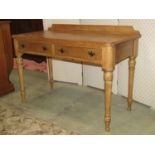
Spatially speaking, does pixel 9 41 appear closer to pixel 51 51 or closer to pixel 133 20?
pixel 51 51

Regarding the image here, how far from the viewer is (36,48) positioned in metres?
2.61

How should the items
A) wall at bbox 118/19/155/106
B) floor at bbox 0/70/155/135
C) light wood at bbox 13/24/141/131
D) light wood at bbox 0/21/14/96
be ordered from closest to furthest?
light wood at bbox 13/24/141/131
floor at bbox 0/70/155/135
wall at bbox 118/19/155/106
light wood at bbox 0/21/14/96

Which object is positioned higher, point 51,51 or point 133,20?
point 133,20

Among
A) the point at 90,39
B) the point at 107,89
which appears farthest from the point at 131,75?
the point at 90,39

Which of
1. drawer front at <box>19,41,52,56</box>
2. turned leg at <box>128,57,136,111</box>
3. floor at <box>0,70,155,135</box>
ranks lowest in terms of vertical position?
floor at <box>0,70,155,135</box>

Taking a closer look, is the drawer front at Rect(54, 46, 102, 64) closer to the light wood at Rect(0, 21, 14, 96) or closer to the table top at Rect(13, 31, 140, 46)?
the table top at Rect(13, 31, 140, 46)

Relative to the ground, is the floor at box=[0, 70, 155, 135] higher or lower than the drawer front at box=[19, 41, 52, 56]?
lower

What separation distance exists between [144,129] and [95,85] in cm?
123

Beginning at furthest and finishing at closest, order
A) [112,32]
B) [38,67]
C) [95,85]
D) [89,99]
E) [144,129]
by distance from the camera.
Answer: [38,67], [95,85], [89,99], [112,32], [144,129]

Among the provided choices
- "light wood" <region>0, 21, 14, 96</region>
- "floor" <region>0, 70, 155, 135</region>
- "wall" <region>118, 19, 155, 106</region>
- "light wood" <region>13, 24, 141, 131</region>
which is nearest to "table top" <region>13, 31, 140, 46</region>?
"light wood" <region>13, 24, 141, 131</region>

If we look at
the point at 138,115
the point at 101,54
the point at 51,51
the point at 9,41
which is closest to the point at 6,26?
the point at 9,41

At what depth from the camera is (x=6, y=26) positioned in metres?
3.19

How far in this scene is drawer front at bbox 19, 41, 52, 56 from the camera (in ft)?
8.18

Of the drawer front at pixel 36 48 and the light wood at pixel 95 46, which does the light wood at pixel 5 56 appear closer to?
the light wood at pixel 95 46
